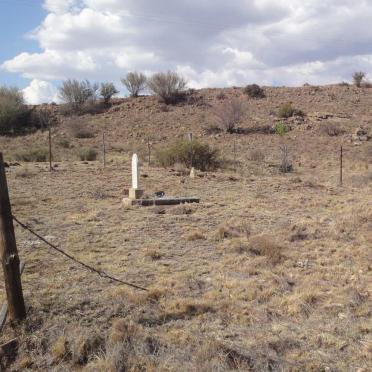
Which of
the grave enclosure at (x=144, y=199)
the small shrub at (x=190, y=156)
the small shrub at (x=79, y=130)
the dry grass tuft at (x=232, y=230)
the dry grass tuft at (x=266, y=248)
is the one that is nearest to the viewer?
the dry grass tuft at (x=266, y=248)

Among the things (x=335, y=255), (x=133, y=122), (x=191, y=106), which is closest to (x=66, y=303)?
(x=335, y=255)

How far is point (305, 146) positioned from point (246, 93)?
16.0m

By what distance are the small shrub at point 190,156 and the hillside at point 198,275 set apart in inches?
140

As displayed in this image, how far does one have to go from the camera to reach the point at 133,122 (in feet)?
128

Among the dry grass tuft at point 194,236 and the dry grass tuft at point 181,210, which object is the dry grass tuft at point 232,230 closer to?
the dry grass tuft at point 194,236

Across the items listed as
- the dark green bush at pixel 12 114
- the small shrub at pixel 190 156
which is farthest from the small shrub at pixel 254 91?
the small shrub at pixel 190 156

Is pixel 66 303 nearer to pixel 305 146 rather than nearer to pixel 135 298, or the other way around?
pixel 135 298

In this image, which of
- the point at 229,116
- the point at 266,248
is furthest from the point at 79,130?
the point at 266,248

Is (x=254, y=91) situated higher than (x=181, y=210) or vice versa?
(x=254, y=91)

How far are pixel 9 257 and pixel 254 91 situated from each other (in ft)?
133

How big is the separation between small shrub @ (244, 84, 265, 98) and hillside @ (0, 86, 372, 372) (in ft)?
87.8

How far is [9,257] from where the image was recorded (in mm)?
4836

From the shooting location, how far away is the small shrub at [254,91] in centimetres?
4341

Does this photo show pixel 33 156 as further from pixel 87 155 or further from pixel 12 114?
pixel 12 114
